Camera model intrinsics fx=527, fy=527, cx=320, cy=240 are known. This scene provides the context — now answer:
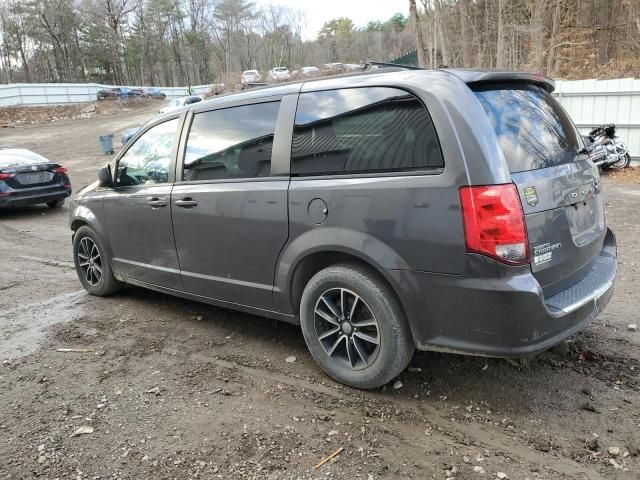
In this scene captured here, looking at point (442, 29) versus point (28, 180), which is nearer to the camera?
point (28, 180)

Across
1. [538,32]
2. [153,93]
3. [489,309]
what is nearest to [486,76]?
[489,309]

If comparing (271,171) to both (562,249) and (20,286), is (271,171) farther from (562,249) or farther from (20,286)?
(20,286)

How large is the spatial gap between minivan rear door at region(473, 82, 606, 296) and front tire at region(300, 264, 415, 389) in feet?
2.76

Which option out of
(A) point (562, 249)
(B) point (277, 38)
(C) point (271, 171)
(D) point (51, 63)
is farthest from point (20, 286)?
(B) point (277, 38)

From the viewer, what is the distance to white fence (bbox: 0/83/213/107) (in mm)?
38531

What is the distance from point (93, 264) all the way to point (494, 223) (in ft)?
14.0

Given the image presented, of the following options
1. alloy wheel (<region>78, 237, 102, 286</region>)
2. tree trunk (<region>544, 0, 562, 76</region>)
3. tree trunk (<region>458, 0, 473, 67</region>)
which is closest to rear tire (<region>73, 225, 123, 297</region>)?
alloy wheel (<region>78, 237, 102, 286</region>)

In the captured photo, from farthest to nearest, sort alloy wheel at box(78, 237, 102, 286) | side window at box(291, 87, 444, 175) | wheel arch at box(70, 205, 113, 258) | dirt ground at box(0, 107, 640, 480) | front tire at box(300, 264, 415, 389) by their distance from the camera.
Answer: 1. alloy wheel at box(78, 237, 102, 286)
2. wheel arch at box(70, 205, 113, 258)
3. front tire at box(300, 264, 415, 389)
4. side window at box(291, 87, 444, 175)
5. dirt ground at box(0, 107, 640, 480)

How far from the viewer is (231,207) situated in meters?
3.79

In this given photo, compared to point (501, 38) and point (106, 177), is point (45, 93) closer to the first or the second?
point (501, 38)

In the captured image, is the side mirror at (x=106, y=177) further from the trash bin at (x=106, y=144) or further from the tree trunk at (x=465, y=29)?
the tree trunk at (x=465, y=29)

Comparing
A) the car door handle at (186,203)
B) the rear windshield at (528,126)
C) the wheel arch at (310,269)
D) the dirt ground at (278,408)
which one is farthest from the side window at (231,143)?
the rear windshield at (528,126)

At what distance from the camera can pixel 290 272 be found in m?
3.52

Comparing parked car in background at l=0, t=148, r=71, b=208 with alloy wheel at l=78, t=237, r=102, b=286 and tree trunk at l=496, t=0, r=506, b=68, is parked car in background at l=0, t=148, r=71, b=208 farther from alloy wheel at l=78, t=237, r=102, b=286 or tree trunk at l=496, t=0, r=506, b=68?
tree trunk at l=496, t=0, r=506, b=68
